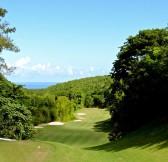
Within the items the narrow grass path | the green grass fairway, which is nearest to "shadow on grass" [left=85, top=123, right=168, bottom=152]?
the green grass fairway

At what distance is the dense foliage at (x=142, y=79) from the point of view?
26764 millimetres

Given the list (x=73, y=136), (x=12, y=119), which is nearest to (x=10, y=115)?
(x=12, y=119)

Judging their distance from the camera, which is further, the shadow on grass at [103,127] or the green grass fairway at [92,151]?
the shadow on grass at [103,127]

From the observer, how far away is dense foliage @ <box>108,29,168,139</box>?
2676cm

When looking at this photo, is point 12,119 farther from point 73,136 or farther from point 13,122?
point 73,136

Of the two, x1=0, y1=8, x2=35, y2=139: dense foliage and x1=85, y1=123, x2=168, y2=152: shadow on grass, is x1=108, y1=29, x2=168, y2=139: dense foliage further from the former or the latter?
x1=0, y1=8, x2=35, y2=139: dense foliage

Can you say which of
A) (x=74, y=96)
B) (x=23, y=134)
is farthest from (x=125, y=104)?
(x=74, y=96)

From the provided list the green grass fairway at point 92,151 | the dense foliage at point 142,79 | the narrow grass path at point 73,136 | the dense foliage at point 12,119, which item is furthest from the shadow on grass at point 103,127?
the green grass fairway at point 92,151

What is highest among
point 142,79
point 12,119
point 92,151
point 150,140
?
point 142,79

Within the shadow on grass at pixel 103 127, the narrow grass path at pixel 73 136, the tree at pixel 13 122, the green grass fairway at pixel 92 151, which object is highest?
the tree at pixel 13 122

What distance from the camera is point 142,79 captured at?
2934 centimetres

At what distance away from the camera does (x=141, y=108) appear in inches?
1221

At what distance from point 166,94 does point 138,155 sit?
391 inches

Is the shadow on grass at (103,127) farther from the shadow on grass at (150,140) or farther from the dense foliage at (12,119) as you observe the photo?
the shadow on grass at (150,140)
